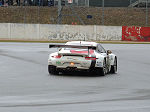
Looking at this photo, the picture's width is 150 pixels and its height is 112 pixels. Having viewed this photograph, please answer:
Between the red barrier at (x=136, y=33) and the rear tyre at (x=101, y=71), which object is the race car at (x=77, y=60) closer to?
the rear tyre at (x=101, y=71)

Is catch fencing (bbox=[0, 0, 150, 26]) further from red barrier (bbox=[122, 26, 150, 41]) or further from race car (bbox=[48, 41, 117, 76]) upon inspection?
race car (bbox=[48, 41, 117, 76])

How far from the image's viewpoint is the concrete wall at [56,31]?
5438 cm

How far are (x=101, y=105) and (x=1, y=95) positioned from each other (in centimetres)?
257

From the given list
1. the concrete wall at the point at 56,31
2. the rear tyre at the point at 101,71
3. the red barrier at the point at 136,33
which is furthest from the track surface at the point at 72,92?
the red barrier at the point at 136,33

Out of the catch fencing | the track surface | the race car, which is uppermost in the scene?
the catch fencing

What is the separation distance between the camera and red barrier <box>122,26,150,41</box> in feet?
181

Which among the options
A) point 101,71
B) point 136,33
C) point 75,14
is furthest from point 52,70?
point 75,14

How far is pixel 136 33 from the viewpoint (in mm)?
55531

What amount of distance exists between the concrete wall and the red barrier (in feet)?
2.11

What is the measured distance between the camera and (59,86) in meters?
14.5

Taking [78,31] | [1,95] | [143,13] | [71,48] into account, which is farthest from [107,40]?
[1,95]

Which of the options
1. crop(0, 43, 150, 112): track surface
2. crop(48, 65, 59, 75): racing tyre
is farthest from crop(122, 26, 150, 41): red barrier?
crop(48, 65, 59, 75): racing tyre

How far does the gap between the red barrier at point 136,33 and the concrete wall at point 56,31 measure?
2.11ft

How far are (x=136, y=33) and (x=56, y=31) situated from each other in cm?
803
